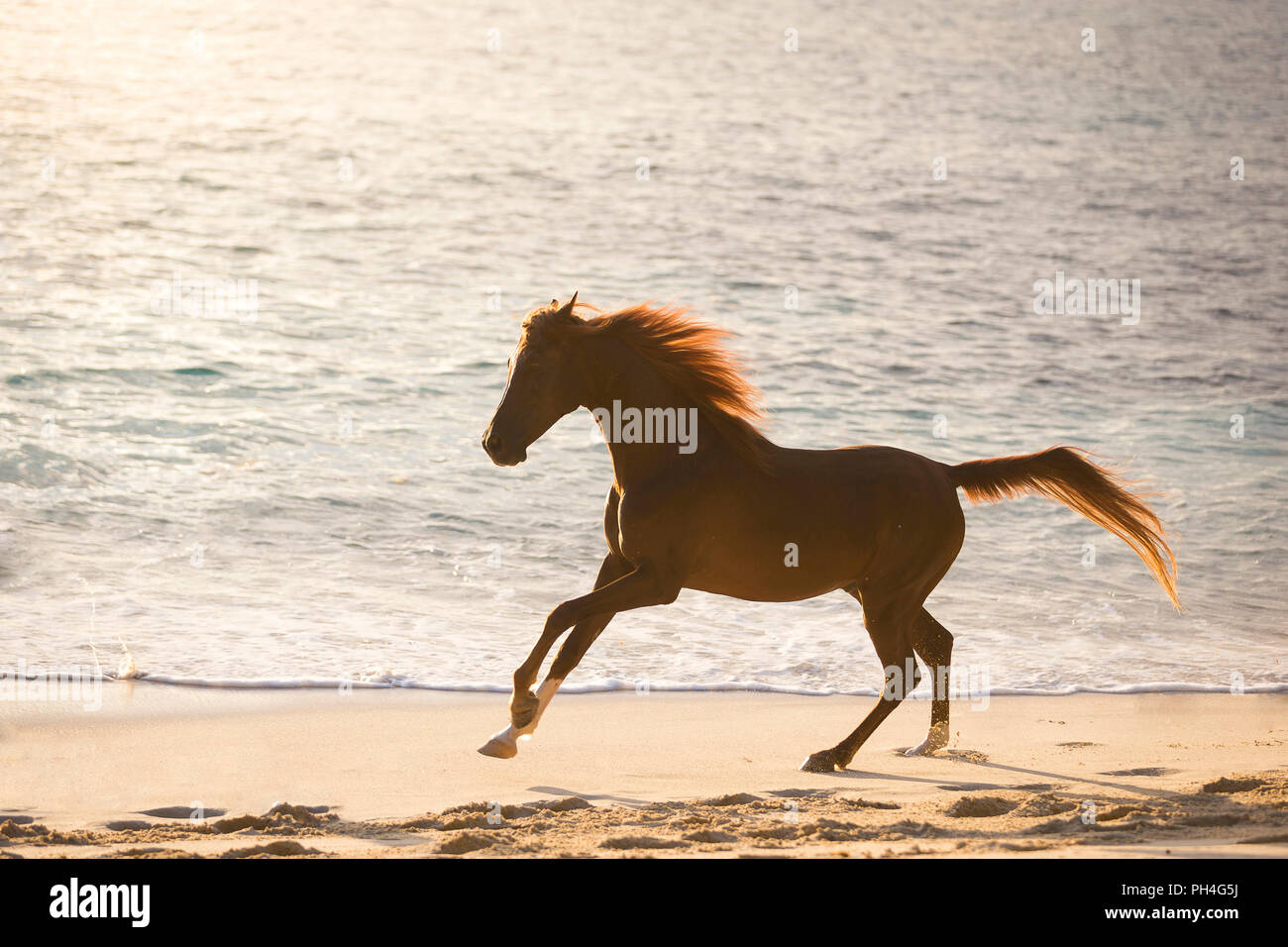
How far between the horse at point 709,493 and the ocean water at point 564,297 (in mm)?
1824

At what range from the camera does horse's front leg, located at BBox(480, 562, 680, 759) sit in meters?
5.00

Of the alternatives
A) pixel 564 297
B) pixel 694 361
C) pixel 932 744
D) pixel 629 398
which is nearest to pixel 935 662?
pixel 932 744

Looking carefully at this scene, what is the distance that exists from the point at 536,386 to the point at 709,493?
850mm

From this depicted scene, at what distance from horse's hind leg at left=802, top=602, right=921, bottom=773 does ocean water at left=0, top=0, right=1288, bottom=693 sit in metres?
1.56

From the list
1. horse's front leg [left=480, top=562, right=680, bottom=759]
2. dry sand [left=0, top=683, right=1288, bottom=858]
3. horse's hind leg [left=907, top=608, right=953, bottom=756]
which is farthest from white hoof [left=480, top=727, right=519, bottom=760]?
horse's hind leg [left=907, top=608, right=953, bottom=756]

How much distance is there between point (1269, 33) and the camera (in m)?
42.6

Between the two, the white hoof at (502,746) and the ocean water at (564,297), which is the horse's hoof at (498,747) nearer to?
the white hoof at (502,746)

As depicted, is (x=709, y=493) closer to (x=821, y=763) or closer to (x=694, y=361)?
(x=694, y=361)

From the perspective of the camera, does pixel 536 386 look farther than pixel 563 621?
Yes

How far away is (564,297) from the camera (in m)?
17.8

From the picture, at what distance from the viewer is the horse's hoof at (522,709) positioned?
500 cm

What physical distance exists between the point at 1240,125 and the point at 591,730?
103 ft
